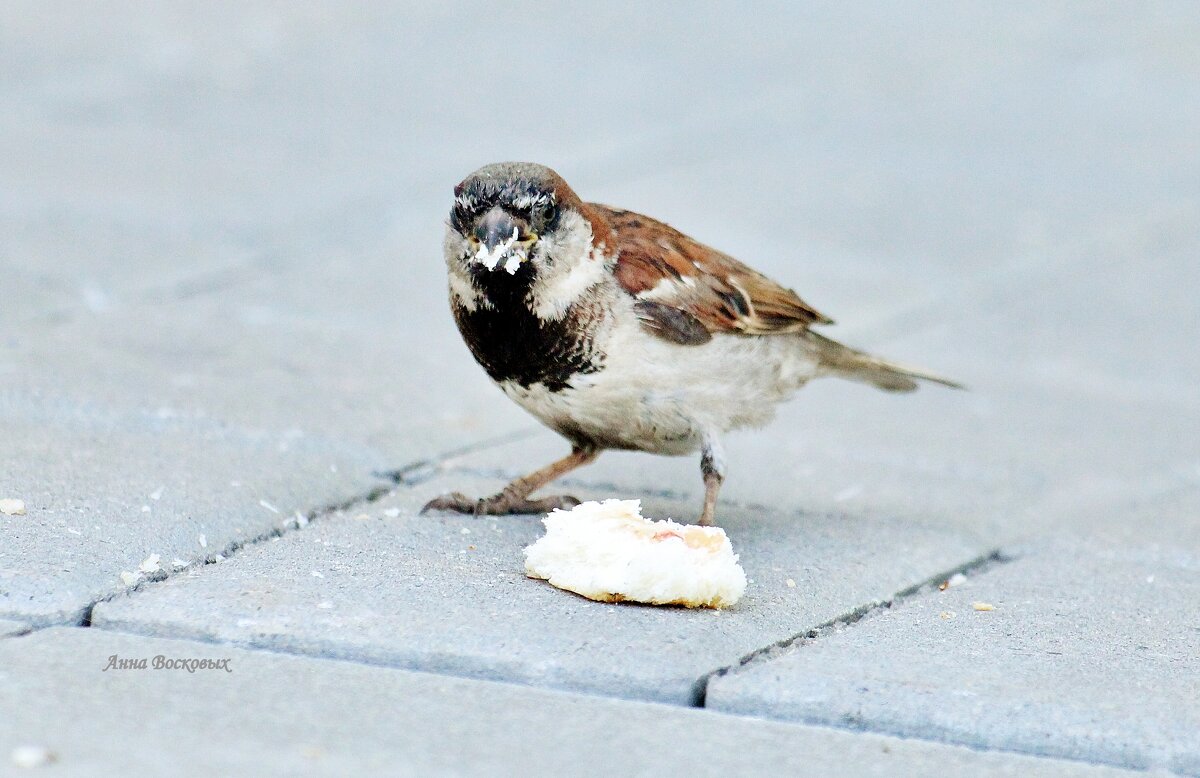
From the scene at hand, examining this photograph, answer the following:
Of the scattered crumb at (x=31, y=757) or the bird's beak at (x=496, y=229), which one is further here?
the bird's beak at (x=496, y=229)

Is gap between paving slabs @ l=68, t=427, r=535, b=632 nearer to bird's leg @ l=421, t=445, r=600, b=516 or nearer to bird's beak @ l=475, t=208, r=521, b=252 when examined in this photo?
bird's leg @ l=421, t=445, r=600, b=516

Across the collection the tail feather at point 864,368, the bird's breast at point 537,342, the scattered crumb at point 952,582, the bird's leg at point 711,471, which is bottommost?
the scattered crumb at point 952,582

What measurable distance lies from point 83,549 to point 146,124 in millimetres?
5497

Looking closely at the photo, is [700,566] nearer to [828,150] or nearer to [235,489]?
[235,489]

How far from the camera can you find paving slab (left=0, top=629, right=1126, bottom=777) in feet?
8.02

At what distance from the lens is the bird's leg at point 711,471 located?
409cm

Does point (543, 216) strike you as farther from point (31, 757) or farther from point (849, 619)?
point (31, 757)

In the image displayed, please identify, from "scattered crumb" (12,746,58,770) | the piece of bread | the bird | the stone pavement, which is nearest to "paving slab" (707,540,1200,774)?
the stone pavement

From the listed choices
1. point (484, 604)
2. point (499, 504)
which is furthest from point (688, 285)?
point (484, 604)

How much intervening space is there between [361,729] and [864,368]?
2.61 metres

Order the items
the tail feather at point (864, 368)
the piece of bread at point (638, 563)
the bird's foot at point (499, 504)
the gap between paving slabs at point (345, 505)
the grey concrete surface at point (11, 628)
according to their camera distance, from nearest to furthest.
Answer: the grey concrete surface at point (11, 628), the gap between paving slabs at point (345, 505), the piece of bread at point (638, 563), the bird's foot at point (499, 504), the tail feather at point (864, 368)

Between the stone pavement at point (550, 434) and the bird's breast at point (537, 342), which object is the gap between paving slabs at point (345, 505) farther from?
the bird's breast at point (537, 342)

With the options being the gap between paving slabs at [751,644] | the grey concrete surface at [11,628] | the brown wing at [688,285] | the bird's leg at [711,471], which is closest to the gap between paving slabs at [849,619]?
the gap between paving slabs at [751,644]

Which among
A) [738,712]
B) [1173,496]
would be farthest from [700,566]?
[1173,496]
